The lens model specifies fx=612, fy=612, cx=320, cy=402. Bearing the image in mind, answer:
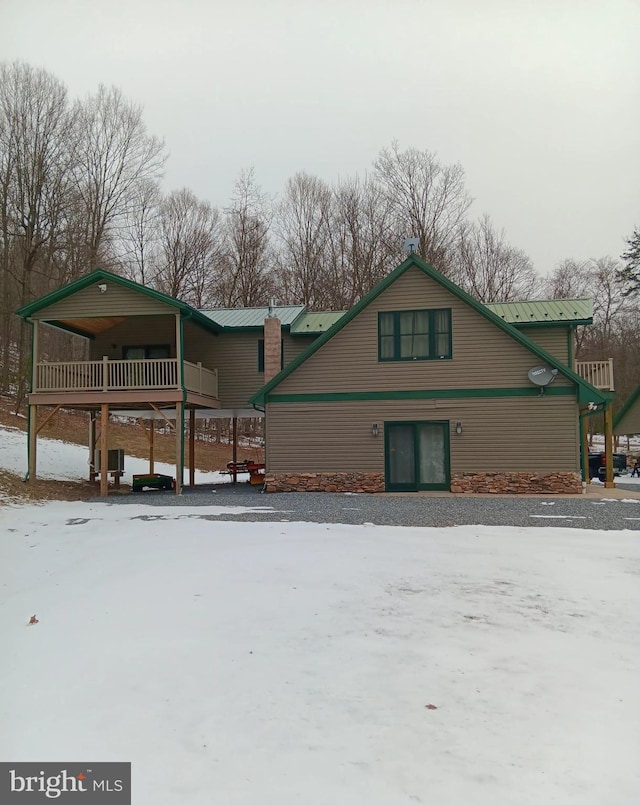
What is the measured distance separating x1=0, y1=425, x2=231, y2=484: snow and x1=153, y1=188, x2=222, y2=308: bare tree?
13922 mm

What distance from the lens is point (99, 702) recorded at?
396 centimetres

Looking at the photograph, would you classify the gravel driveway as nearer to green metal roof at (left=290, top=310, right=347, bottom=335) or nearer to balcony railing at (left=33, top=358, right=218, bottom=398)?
balcony railing at (left=33, top=358, right=218, bottom=398)

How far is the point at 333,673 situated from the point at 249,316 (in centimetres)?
1733

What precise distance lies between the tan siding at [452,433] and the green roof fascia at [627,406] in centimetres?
1631

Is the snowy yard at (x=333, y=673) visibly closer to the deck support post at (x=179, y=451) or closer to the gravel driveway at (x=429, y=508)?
the gravel driveway at (x=429, y=508)

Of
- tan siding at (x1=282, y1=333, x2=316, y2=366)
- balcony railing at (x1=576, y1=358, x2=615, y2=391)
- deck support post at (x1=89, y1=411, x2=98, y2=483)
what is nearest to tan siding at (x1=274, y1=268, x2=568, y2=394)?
tan siding at (x1=282, y1=333, x2=316, y2=366)

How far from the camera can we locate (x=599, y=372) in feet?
63.7

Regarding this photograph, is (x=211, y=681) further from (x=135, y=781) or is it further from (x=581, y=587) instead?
(x=581, y=587)

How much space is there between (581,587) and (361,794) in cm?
421

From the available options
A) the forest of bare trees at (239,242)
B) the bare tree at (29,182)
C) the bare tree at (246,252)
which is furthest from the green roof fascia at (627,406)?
the bare tree at (29,182)

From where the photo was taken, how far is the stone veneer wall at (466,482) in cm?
1490

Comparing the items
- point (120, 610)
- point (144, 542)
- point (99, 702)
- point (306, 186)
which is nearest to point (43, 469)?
point (144, 542)

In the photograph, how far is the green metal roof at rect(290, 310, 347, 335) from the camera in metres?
19.0

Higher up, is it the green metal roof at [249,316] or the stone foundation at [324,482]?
the green metal roof at [249,316]
